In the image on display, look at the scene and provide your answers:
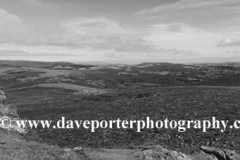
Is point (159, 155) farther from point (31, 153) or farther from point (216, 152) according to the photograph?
point (31, 153)

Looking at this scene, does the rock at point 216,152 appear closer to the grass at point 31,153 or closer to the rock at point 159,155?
the rock at point 159,155

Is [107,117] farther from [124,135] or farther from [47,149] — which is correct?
[47,149]

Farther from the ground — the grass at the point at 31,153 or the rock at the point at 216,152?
the grass at the point at 31,153

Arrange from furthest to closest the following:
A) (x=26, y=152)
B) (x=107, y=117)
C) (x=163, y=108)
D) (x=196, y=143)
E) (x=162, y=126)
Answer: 1. (x=163, y=108)
2. (x=107, y=117)
3. (x=162, y=126)
4. (x=196, y=143)
5. (x=26, y=152)

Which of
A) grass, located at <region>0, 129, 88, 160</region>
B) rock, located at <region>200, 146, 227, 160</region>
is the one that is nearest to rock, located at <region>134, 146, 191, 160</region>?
rock, located at <region>200, 146, 227, 160</region>

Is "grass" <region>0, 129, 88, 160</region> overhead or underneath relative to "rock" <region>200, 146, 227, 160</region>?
overhead

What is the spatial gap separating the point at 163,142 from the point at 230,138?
700 cm

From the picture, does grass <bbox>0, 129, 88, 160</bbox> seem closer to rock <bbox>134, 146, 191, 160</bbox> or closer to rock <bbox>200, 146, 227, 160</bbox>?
rock <bbox>134, 146, 191, 160</bbox>

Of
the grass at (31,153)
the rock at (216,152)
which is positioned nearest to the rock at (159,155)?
the rock at (216,152)

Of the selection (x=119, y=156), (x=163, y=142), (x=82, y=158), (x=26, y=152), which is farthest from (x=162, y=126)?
(x=26, y=152)

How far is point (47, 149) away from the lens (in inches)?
607

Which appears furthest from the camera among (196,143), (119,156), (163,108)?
(163,108)

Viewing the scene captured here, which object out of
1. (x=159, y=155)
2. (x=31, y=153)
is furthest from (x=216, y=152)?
(x=31, y=153)

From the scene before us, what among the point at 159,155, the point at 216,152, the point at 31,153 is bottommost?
the point at 216,152
